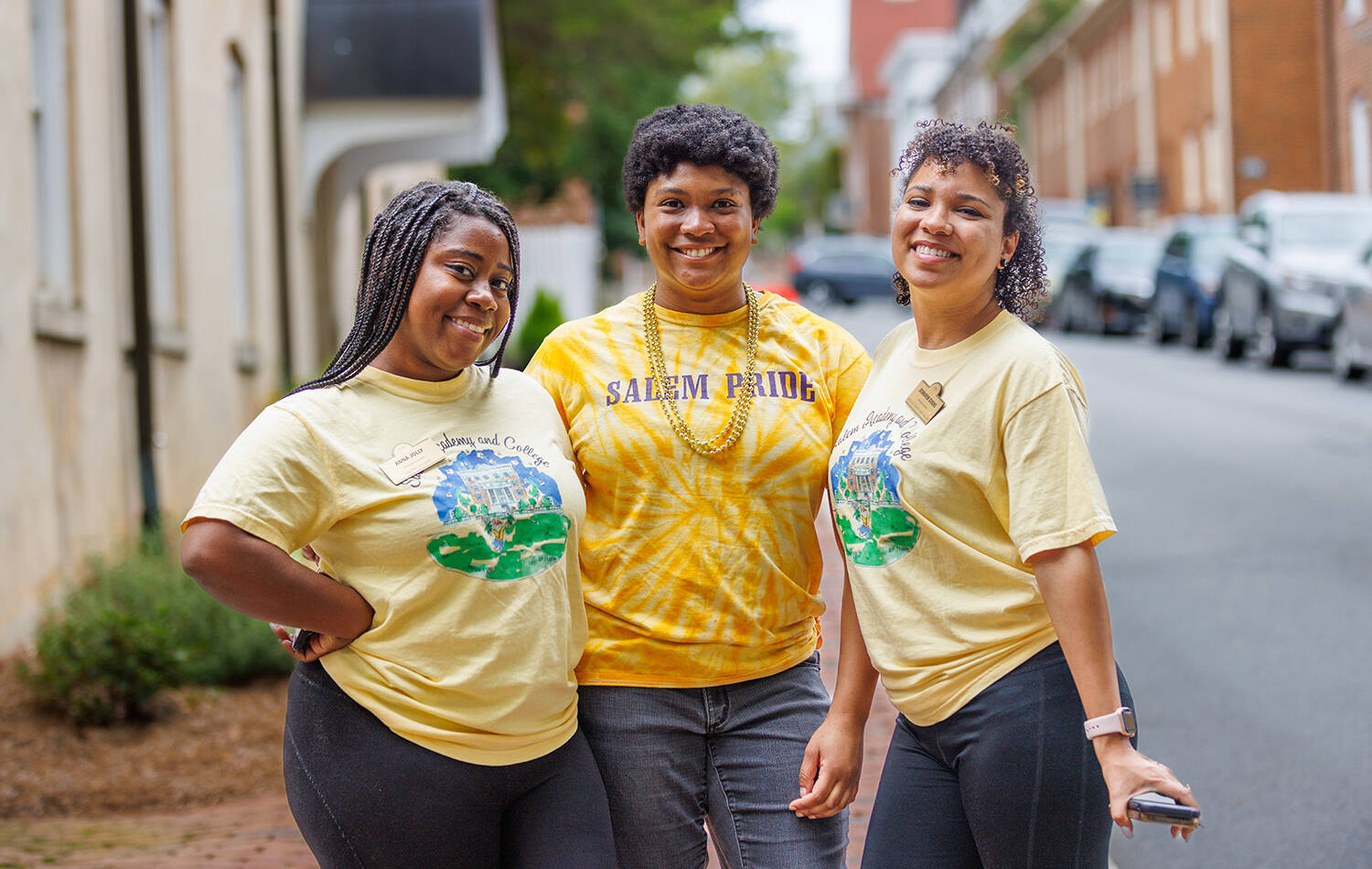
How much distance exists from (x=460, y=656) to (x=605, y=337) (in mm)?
825

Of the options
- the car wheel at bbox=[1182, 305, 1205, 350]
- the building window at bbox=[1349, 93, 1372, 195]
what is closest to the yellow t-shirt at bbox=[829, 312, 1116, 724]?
the car wheel at bbox=[1182, 305, 1205, 350]

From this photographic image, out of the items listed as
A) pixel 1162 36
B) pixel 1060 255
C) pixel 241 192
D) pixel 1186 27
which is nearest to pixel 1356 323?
pixel 241 192

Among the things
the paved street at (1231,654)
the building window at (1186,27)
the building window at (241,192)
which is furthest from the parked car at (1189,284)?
the building window at (1186,27)

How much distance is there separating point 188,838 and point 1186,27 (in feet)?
112

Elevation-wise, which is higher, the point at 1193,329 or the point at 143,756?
the point at 1193,329

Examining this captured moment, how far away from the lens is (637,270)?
69.0 metres

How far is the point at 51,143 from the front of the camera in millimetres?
8375

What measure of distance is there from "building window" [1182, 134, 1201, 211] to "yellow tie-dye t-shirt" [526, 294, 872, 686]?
34.6m

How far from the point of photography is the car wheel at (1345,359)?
15.6 m

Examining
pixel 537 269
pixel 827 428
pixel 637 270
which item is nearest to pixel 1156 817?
pixel 827 428

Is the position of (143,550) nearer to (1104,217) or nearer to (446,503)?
(446,503)

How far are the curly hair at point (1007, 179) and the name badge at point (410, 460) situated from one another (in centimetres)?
102

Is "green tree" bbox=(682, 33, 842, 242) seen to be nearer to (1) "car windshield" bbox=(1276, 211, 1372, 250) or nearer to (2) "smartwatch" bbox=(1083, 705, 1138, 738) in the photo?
(1) "car windshield" bbox=(1276, 211, 1372, 250)

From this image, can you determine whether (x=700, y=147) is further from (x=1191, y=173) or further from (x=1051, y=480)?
(x=1191, y=173)
